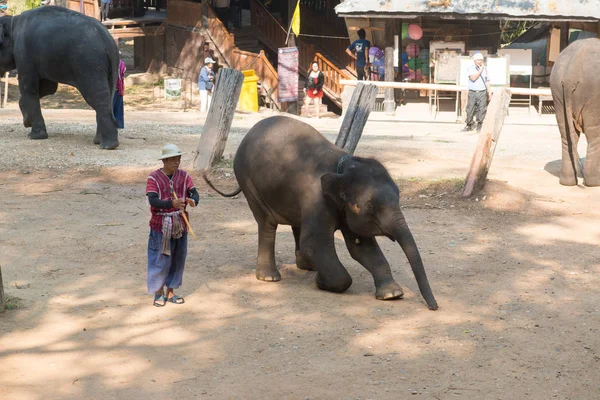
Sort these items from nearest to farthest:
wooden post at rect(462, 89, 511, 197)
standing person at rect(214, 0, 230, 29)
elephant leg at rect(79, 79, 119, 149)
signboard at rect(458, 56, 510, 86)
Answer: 1. wooden post at rect(462, 89, 511, 197)
2. elephant leg at rect(79, 79, 119, 149)
3. signboard at rect(458, 56, 510, 86)
4. standing person at rect(214, 0, 230, 29)

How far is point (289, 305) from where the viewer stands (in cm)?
822

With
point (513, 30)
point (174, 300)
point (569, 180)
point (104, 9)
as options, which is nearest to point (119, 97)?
point (569, 180)

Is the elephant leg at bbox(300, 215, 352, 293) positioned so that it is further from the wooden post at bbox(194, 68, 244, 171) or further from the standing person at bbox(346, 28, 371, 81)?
the standing person at bbox(346, 28, 371, 81)

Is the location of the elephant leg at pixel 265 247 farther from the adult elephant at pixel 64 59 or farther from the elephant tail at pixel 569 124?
the adult elephant at pixel 64 59

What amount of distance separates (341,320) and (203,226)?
3.84m

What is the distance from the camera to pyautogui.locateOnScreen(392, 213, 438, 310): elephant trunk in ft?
25.3

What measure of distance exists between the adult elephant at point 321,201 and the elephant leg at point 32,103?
7.99 meters

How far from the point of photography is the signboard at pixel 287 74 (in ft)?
86.4

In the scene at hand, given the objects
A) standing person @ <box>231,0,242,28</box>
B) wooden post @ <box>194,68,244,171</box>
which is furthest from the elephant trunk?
standing person @ <box>231,0,242,28</box>

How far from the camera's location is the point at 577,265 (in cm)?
957

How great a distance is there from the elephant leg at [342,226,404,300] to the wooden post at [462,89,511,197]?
424cm

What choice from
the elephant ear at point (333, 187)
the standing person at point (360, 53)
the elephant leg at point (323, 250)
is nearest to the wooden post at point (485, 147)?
the elephant leg at point (323, 250)

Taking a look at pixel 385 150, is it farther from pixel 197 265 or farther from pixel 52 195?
pixel 197 265

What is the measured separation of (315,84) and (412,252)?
59.7 feet
